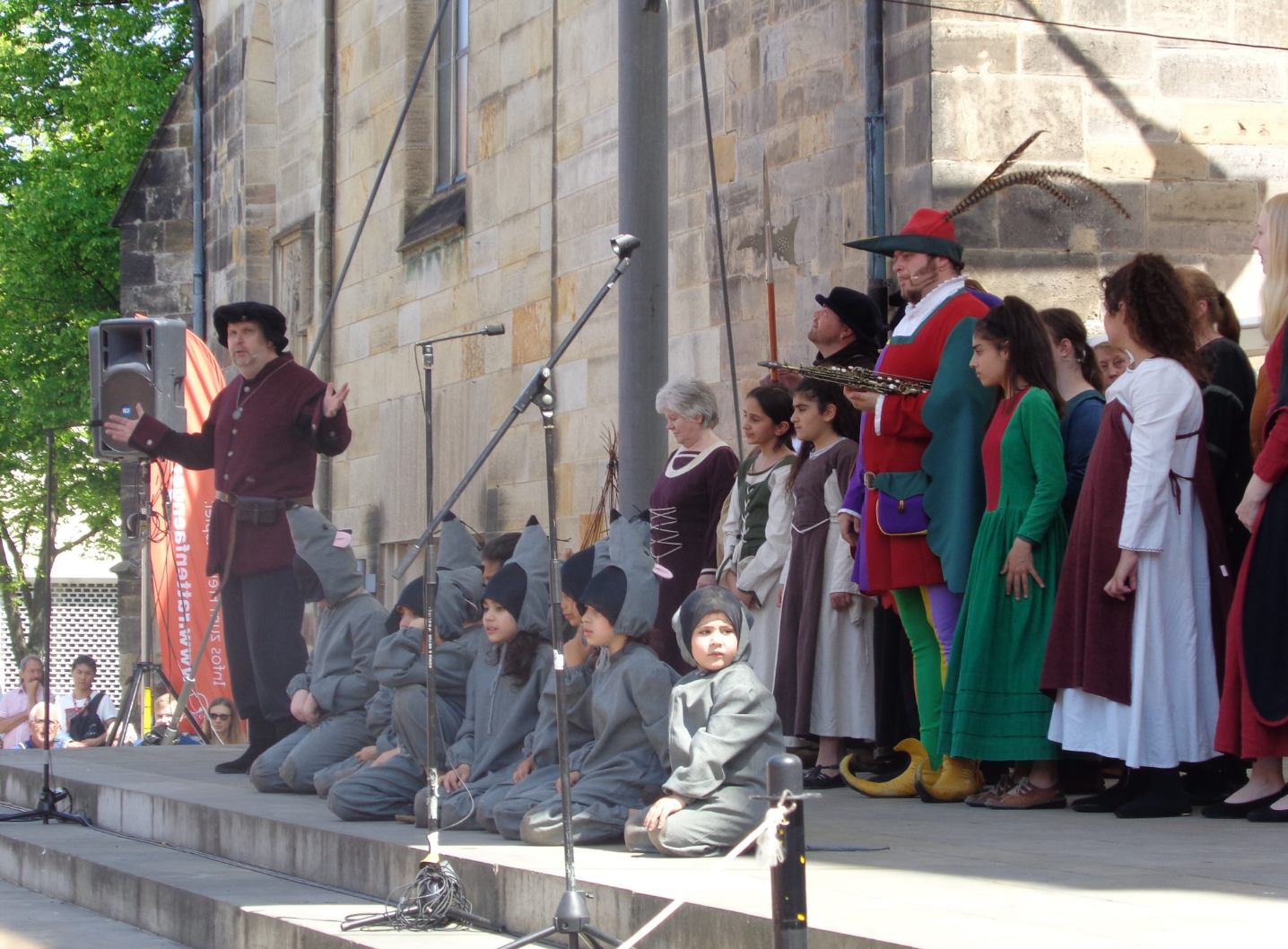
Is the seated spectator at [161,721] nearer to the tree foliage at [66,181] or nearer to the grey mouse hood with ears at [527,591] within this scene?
the grey mouse hood with ears at [527,591]

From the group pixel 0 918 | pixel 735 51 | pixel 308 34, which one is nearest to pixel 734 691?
pixel 0 918

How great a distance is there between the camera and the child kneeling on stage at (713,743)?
5.20 metres

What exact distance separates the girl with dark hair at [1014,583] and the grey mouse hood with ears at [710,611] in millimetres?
896

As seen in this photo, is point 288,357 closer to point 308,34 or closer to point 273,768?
point 273,768

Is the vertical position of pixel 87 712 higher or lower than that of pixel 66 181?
lower

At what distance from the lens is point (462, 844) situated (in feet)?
19.3

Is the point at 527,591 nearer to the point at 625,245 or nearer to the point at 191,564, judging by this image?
the point at 625,245

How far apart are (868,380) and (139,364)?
6.73 m

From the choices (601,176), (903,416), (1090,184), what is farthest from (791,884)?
(601,176)

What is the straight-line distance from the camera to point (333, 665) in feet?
26.0

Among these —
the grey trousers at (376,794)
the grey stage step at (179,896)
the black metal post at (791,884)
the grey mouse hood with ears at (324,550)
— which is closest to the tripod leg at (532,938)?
the grey stage step at (179,896)

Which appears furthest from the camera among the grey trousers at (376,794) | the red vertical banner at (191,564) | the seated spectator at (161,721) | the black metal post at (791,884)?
the red vertical banner at (191,564)

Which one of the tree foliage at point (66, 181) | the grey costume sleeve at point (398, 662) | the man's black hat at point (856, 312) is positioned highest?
the tree foliage at point (66, 181)

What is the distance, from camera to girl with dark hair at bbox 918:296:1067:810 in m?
5.93
